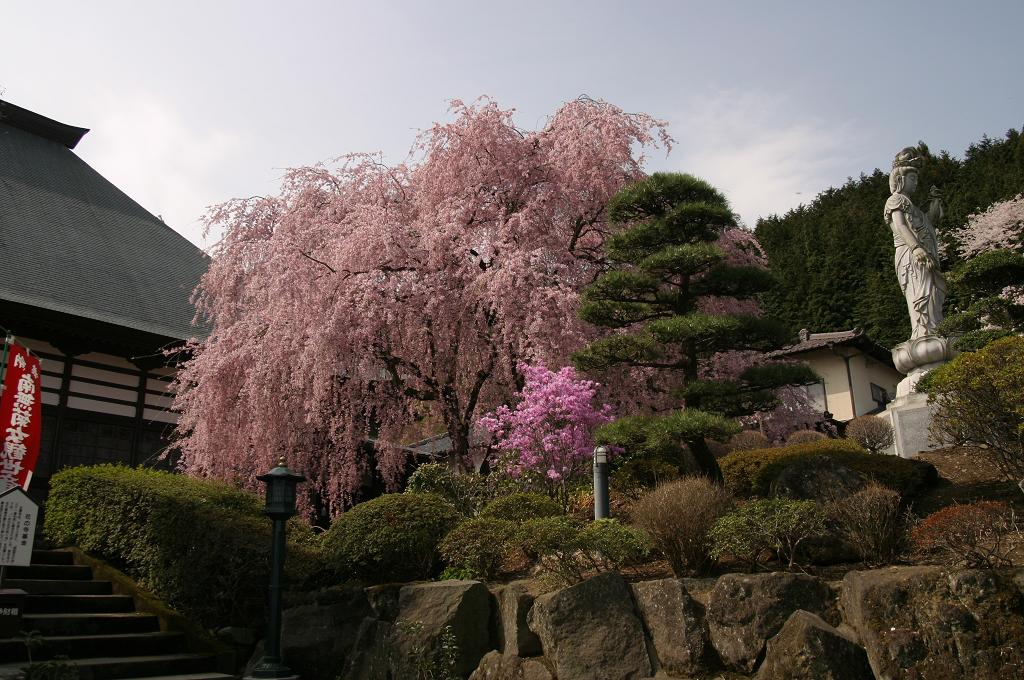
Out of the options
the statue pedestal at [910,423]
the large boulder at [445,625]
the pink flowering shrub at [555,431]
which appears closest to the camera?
the large boulder at [445,625]

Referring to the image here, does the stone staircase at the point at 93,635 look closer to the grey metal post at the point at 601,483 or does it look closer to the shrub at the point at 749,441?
the grey metal post at the point at 601,483

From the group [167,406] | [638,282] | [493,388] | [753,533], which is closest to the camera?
[753,533]

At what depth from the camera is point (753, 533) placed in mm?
6355

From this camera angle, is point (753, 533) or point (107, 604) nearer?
point (753, 533)

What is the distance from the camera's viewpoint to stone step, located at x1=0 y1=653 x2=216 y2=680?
711cm

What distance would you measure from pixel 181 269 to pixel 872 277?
29.4 metres

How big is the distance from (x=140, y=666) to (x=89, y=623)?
0.95 m

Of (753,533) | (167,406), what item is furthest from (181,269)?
(753,533)

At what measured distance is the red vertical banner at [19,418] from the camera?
34.0 feet

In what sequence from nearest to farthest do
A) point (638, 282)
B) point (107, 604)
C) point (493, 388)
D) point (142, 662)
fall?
point (142, 662)
point (107, 604)
point (638, 282)
point (493, 388)

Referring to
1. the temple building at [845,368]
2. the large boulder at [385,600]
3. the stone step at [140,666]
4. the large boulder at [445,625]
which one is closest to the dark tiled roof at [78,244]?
the stone step at [140,666]

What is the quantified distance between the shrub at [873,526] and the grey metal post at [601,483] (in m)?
2.47

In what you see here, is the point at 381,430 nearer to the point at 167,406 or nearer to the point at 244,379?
the point at 244,379

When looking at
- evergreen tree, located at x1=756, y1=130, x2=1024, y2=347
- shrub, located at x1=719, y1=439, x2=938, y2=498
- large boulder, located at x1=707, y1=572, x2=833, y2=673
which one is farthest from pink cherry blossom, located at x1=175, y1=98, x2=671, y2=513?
evergreen tree, located at x1=756, y1=130, x2=1024, y2=347
